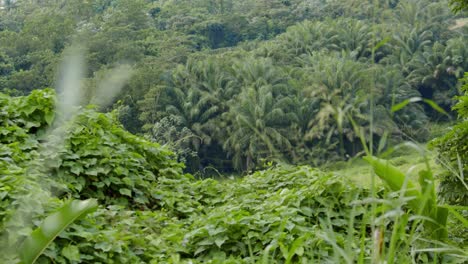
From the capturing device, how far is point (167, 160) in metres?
4.57

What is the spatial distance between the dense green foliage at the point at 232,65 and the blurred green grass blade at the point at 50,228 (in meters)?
19.2

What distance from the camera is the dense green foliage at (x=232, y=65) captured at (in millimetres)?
26906

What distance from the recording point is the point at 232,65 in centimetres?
3247

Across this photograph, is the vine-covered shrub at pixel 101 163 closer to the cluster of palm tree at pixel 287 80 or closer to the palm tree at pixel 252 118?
the cluster of palm tree at pixel 287 80

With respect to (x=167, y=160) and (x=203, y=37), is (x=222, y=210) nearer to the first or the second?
(x=167, y=160)

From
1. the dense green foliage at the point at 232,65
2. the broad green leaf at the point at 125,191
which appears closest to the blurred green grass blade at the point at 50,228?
the broad green leaf at the point at 125,191

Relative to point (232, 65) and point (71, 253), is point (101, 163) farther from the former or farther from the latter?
point (232, 65)

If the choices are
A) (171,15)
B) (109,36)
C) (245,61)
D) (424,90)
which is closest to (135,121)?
(245,61)

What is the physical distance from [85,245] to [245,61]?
29971 mm

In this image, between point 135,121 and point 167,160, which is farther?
point 135,121

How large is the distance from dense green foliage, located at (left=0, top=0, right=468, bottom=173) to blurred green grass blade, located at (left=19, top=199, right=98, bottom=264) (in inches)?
758

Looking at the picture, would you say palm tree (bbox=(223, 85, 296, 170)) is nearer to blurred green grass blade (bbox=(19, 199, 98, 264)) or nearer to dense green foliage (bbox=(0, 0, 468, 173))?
dense green foliage (bbox=(0, 0, 468, 173))

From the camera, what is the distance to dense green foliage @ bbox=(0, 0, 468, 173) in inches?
1059

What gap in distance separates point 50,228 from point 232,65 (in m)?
30.1
